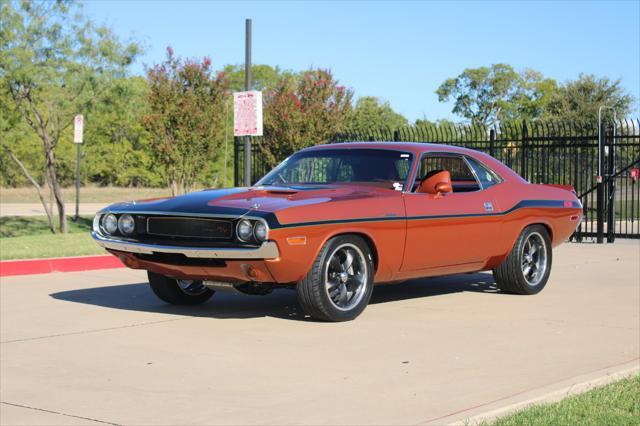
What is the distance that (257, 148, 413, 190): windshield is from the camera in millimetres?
8766

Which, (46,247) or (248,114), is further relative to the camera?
(248,114)

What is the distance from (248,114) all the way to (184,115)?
7.45 metres

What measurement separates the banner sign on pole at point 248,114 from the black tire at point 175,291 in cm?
762

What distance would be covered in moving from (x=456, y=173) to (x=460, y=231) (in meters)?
0.88

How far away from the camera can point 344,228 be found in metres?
7.79

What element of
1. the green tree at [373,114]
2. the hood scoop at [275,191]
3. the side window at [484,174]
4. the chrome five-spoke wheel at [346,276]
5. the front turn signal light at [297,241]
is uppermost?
the green tree at [373,114]

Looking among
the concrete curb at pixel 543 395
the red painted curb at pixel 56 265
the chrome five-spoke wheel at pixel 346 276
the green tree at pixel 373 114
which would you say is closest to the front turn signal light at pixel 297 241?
the chrome five-spoke wheel at pixel 346 276

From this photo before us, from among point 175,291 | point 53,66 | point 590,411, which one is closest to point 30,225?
point 53,66

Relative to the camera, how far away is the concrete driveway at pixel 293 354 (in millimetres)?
5207

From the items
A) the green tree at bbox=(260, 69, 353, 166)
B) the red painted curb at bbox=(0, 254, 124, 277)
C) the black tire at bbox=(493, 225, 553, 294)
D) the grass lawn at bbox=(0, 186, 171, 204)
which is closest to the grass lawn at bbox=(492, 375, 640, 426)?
the black tire at bbox=(493, 225, 553, 294)

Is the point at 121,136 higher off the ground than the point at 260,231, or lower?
higher

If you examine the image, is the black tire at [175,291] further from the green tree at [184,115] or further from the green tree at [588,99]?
the green tree at [588,99]

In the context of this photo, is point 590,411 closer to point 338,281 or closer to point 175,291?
point 338,281

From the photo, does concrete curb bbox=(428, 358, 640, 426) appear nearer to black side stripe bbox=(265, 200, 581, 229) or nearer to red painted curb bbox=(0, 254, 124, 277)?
black side stripe bbox=(265, 200, 581, 229)
